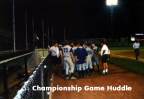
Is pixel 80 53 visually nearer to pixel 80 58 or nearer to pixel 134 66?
pixel 80 58

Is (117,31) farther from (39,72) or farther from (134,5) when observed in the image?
(39,72)

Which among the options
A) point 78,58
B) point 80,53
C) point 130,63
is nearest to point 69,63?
point 78,58

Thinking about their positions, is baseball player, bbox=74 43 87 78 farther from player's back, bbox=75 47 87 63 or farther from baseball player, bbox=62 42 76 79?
baseball player, bbox=62 42 76 79

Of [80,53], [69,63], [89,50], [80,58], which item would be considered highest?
[89,50]

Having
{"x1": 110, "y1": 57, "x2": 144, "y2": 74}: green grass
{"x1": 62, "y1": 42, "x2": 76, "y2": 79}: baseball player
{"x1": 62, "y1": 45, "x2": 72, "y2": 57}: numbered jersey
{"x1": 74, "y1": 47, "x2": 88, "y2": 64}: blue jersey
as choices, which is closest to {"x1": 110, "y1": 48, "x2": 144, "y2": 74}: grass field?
{"x1": 110, "y1": 57, "x2": 144, "y2": 74}: green grass

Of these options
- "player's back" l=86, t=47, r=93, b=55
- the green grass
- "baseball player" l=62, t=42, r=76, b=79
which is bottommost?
the green grass

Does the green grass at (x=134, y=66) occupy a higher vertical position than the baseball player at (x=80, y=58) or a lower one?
lower

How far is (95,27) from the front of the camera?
382 ft

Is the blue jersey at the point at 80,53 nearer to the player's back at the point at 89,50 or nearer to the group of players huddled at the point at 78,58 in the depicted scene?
the group of players huddled at the point at 78,58

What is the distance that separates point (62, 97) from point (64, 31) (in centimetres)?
11224

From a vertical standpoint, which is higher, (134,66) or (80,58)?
(80,58)

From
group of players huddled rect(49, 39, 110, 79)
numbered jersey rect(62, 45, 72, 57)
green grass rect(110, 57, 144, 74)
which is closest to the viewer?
numbered jersey rect(62, 45, 72, 57)

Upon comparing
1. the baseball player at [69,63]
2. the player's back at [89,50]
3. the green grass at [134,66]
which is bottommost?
the green grass at [134,66]

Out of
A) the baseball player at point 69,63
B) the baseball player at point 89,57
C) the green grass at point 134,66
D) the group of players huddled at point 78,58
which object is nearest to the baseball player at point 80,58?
the group of players huddled at point 78,58
